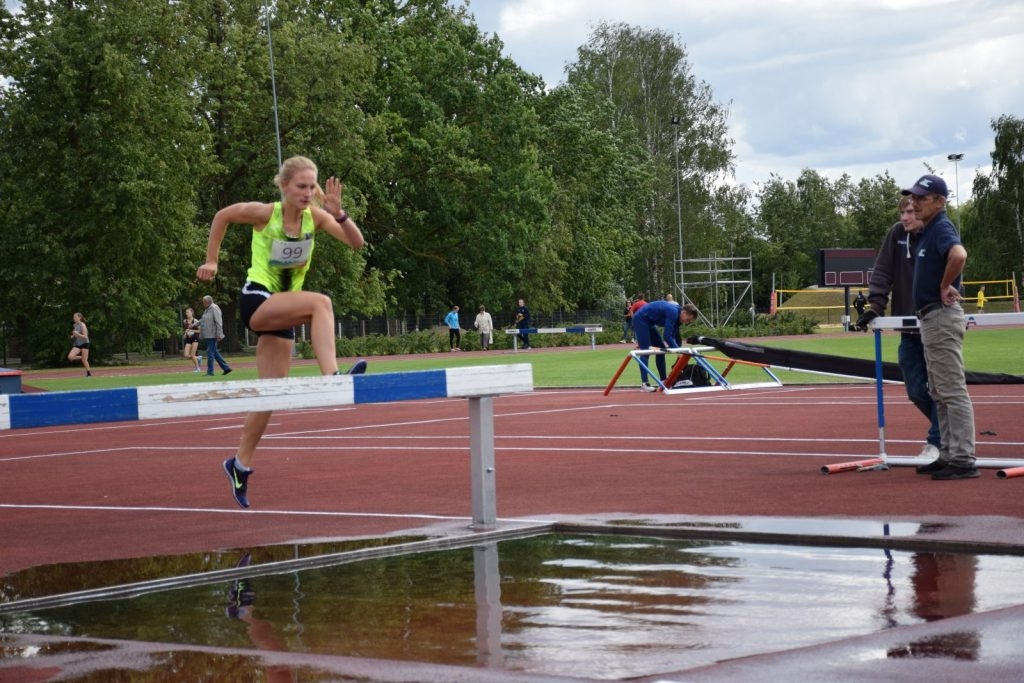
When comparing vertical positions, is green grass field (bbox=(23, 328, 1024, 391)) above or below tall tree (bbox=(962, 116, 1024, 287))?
below

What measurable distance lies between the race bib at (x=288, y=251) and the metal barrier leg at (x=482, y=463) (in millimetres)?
1434

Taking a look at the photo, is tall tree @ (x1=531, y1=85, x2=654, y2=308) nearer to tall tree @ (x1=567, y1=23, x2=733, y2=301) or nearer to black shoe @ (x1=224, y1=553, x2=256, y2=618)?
tall tree @ (x1=567, y1=23, x2=733, y2=301)

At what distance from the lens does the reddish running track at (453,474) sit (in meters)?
8.67

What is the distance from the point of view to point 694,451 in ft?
41.3

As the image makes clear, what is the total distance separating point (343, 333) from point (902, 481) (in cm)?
6066

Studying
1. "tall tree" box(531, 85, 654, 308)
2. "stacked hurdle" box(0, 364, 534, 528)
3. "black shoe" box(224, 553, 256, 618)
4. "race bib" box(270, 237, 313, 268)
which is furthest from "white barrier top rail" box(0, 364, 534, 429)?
"tall tree" box(531, 85, 654, 308)

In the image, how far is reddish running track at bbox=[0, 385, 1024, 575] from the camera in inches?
341

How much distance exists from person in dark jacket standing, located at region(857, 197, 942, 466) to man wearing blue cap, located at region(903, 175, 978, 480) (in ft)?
0.68

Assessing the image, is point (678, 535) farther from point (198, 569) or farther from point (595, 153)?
point (595, 153)

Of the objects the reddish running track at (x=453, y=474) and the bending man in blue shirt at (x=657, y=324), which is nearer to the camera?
the reddish running track at (x=453, y=474)

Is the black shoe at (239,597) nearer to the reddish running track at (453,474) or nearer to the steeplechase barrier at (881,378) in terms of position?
the reddish running track at (453,474)

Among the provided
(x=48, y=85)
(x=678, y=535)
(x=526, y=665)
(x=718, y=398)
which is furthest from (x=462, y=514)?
(x=48, y=85)

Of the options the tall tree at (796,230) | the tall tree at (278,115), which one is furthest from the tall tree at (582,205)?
the tall tree at (796,230)

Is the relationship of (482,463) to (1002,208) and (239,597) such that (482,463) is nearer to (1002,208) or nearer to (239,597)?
(239,597)
